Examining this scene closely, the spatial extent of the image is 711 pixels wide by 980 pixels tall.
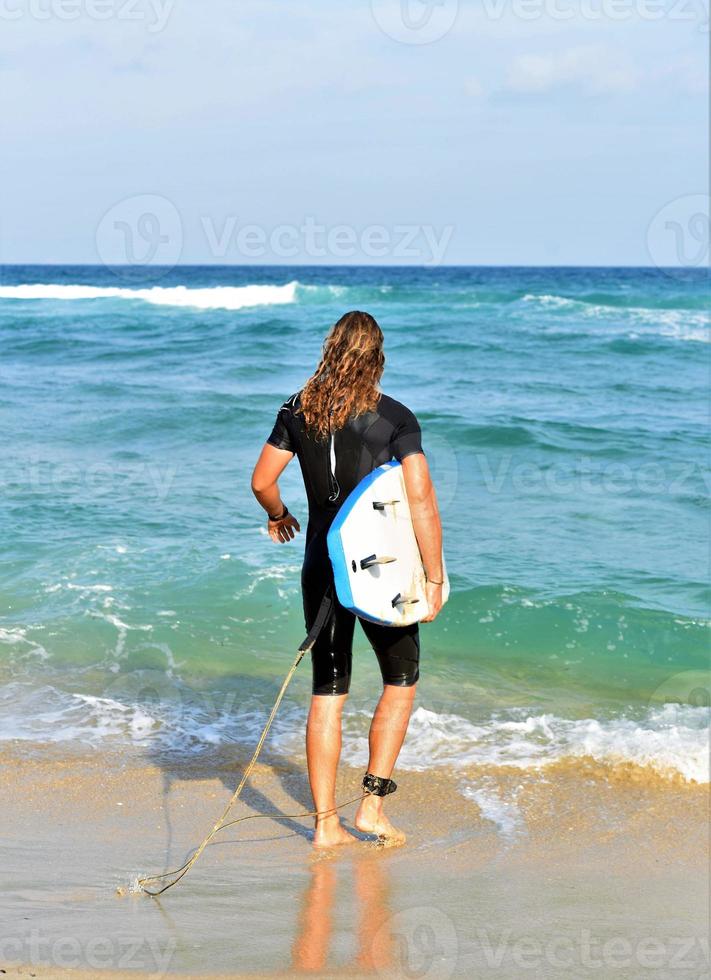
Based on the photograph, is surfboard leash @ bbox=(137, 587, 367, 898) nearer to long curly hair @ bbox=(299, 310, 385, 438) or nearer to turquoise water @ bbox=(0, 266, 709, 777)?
long curly hair @ bbox=(299, 310, 385, 438)

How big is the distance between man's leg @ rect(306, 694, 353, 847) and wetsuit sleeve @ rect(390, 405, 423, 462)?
89cm

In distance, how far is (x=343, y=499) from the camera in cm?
385

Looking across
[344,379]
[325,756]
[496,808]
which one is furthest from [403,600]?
[496,808]

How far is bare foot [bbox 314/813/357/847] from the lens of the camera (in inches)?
156

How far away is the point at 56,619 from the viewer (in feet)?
21.7

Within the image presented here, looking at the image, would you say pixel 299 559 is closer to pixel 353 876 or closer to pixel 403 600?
pixel 403 600

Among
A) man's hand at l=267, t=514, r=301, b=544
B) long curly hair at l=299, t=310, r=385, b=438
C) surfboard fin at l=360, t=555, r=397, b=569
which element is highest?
long curly hair at l=299, t=310, r=385, b=438

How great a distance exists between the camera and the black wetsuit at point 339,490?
379 cm

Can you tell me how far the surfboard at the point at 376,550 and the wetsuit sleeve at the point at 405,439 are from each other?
4 centimetres

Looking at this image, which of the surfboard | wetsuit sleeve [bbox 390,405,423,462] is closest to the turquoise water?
the surfboard

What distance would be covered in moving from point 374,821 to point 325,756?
30 cm

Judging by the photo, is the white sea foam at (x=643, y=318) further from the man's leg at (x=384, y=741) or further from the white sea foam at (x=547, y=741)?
the man's leg at (x=384, y=741)

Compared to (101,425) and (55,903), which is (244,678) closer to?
(55,903)

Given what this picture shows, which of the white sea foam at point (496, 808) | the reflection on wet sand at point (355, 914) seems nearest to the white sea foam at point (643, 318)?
the white sea foam at point (496, 808)
